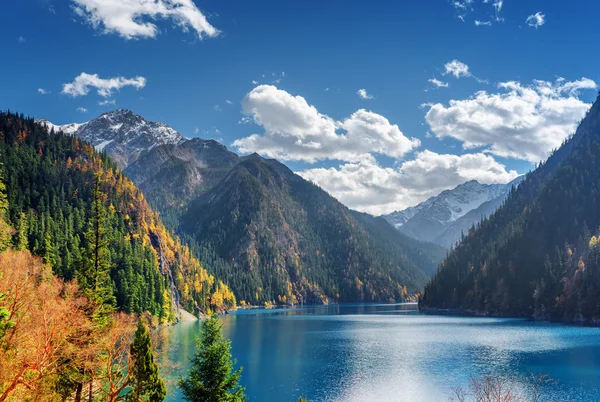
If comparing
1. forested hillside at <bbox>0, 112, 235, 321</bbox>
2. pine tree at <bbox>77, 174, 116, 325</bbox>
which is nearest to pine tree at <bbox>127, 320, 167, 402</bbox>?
pine tree at <bbox>77, 174, 116, 325</bbox>

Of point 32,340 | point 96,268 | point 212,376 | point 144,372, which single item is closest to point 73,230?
point 96,268

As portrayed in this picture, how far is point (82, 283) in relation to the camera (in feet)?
168

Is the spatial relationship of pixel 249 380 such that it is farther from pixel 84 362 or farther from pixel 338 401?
pixel 84 362

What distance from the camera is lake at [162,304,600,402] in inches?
2549

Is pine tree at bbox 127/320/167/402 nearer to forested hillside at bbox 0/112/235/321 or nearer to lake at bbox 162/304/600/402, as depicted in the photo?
lake at bbox 162/304/600/402

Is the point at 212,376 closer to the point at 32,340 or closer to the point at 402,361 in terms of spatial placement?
the point at 32,340

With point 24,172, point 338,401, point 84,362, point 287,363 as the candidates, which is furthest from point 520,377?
point 24,172

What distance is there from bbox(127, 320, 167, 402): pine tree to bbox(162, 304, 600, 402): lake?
3.95 meters

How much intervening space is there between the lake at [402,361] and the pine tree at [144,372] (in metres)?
3.95

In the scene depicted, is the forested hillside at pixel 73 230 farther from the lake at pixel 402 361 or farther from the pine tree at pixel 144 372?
the pine tree at pixel 144 372

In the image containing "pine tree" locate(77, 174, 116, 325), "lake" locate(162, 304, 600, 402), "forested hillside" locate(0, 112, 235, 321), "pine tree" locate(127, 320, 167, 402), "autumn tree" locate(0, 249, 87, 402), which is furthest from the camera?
"forested hillside" locate(0, 112, 235, 321)

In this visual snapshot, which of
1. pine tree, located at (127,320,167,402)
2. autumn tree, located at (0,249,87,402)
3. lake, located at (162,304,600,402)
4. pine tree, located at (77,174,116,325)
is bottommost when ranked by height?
lake, located at (162,304,600,402)

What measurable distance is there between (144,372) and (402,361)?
57723 millimetres

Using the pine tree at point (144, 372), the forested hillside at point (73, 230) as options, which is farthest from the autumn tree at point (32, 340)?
the forested hillside at point (73, 230)
